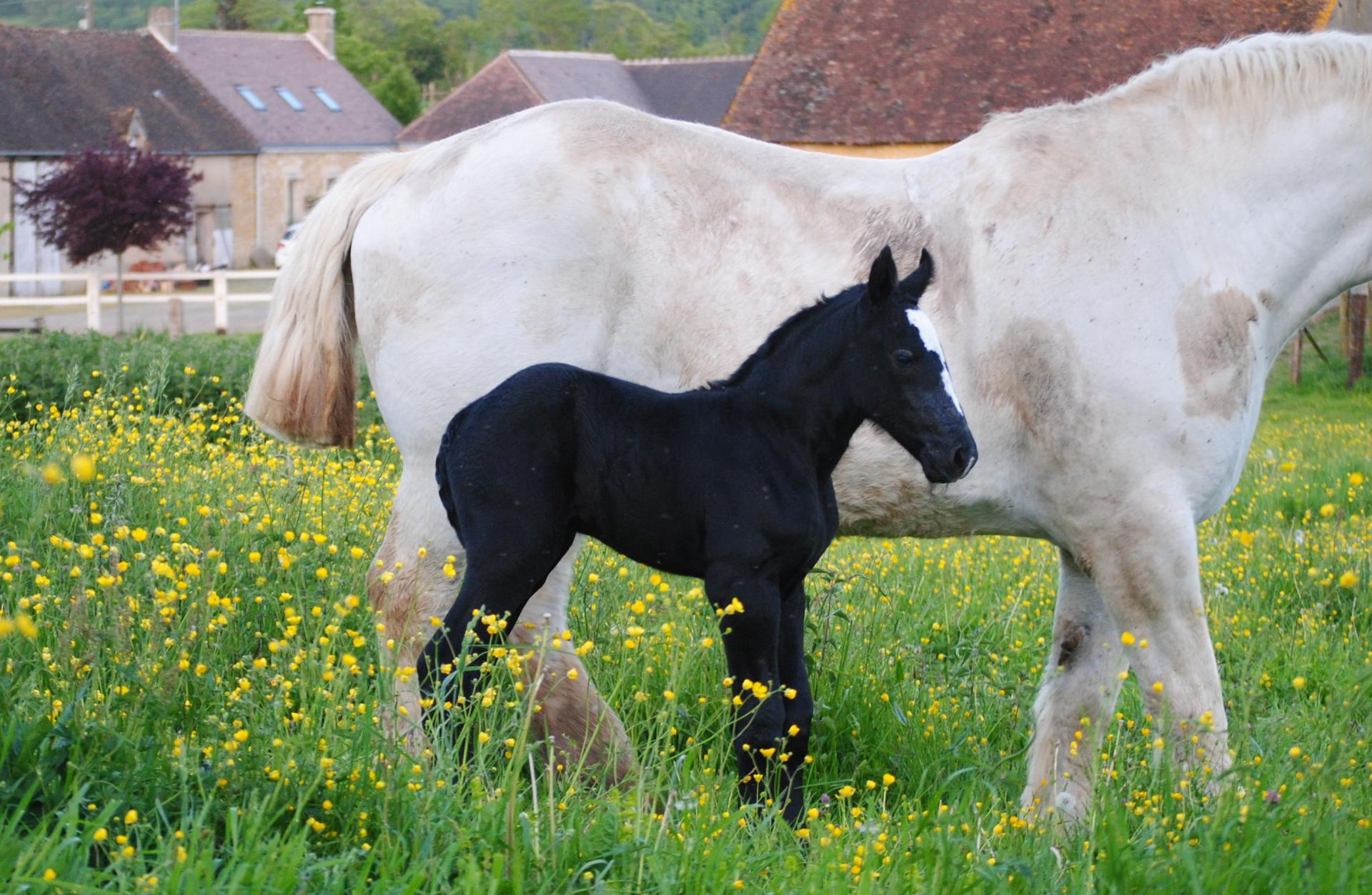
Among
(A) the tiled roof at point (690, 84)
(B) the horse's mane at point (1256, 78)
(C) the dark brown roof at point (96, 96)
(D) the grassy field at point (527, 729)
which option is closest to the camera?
(D) the grassy field at point (527, 729)

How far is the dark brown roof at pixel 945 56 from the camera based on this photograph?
20.8 metres

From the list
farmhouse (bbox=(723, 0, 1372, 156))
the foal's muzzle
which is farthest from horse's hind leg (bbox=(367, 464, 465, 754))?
farmhouse (bbox=(723, 0, 1372, 156))

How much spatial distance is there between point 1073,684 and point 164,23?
5013cm

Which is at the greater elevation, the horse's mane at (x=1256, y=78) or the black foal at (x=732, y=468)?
the horse's mane at (x=1256, y=78)

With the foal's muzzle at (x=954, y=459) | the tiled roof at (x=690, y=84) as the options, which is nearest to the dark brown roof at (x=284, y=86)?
the tiled roof at (x=690, y=84)

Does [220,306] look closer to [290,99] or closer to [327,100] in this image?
[290,99]

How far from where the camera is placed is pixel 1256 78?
4.25 m

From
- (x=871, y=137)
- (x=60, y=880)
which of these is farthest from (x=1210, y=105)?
(x=871, y=137)

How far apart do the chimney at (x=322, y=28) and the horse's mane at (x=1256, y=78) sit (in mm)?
52791

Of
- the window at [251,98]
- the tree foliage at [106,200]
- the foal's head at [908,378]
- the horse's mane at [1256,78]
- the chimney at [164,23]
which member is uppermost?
the chimney at [164,23]

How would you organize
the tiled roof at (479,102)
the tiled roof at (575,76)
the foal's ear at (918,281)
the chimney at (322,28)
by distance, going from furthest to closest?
1. the chimney at (322,28)
2. the tiled roof at (575,76)
3. the tiled roof at (479,102)
4. the foal's ear at (918,281)

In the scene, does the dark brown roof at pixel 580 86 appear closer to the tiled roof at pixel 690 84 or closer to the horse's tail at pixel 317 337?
the tiled roof at pixel 690 84

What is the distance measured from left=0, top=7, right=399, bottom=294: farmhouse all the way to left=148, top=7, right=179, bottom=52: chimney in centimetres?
5

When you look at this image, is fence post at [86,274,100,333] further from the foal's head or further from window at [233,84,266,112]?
window at [233,84,266,112]
